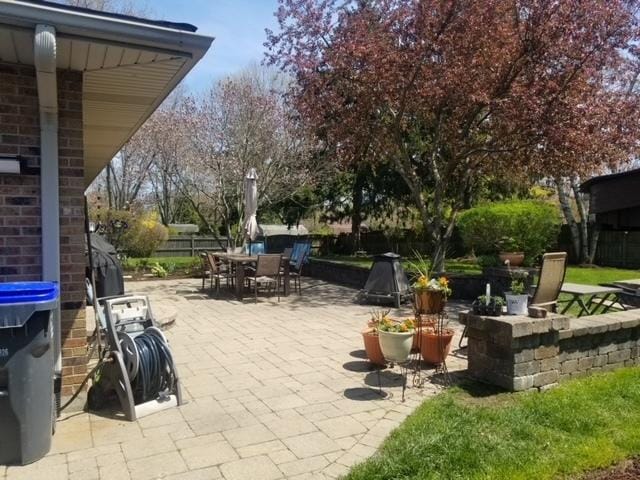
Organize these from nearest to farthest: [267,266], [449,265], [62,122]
Answer: [62,122] → [267,266] → [449,265]

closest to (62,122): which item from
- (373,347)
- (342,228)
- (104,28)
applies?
(104,28)

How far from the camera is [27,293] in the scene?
9.52 feet

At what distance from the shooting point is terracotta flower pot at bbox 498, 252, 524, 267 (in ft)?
29.5

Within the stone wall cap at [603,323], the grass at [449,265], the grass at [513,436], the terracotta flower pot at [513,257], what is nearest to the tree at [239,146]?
the grass at [449,265]

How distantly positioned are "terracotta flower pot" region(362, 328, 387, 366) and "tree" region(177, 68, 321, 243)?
9.58 m

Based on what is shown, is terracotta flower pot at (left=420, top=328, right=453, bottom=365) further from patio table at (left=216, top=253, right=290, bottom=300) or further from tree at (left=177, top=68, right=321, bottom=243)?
tree at (left=177, top=68, right=321, bottom=243)

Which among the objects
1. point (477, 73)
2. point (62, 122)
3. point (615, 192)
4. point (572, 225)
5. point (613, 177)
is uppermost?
point (477, 73)

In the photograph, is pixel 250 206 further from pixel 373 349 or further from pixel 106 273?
pixel 373 349

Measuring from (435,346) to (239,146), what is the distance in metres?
10.9

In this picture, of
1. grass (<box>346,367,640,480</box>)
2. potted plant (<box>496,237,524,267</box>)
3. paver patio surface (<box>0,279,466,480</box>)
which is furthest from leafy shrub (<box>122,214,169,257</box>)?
grass (<box>346,367,640,480</box>)

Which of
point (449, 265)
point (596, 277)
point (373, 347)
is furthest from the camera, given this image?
point (449, 265)

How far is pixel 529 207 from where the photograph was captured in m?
9.78

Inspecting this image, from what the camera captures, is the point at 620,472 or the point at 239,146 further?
the point at 239,146

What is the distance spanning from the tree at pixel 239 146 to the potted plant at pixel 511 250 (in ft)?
21.7
